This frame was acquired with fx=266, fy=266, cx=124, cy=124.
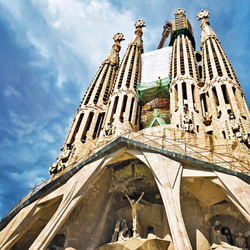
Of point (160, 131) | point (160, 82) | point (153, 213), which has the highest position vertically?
point (160, 82)

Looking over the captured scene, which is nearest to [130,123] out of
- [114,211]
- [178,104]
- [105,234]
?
[178,104]

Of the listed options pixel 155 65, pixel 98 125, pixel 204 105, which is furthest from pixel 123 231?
pixel 155 65

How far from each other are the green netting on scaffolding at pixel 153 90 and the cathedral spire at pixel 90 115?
399 centimetres

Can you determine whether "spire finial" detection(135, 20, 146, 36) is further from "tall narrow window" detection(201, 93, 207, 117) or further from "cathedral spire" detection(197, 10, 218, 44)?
"tall narrow window" detection(201, 93, 207, 117)

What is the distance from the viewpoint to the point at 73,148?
21719mm

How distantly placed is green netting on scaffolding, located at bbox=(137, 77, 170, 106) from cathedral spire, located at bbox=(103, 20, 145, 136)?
1.01 m

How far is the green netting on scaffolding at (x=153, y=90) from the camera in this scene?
2912 centimetres

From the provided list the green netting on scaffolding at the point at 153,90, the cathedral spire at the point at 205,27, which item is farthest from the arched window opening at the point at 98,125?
the cathedral spire at the point at 205,27

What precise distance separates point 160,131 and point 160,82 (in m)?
13.2

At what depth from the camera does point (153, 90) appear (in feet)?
95.6

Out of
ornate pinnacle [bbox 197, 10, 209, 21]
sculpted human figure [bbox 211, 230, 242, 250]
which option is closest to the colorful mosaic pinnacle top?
ornate pinnacle [bbox 197, 10, 209, 21]

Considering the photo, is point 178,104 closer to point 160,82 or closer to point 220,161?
point 160,82

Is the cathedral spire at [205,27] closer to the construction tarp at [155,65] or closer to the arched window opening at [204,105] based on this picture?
the construction tarp at [155,65]

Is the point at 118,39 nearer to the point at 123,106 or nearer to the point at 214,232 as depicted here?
the point at 123,106
